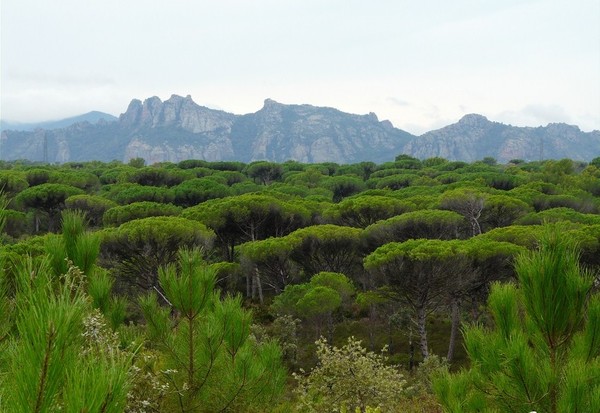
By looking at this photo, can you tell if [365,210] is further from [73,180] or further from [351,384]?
[73,180]

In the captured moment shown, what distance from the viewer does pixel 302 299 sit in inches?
789

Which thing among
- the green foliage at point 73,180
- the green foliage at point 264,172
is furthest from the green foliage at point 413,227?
the green foliage at point 264,172

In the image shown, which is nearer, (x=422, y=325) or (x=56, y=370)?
(x=56, y=370)

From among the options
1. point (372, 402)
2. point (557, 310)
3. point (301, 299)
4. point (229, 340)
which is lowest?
point (301, 299)

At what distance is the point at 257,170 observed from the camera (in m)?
59.1

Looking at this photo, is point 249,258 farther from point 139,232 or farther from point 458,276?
point 458,276

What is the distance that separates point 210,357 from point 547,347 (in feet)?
11.5

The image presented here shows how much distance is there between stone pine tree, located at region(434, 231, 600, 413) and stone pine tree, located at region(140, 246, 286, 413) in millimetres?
2545

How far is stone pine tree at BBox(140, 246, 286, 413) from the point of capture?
5.08 metres

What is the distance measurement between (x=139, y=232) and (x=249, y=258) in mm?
5804

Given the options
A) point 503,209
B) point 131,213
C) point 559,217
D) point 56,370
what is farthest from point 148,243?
point 56,370

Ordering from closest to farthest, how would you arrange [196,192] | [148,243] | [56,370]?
[56,370], [148,243], [196,192]

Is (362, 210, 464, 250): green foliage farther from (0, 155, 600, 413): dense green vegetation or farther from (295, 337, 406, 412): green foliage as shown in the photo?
(295, 337, 406, 412): green foliage

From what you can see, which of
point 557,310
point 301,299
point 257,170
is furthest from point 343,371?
point 257,170
